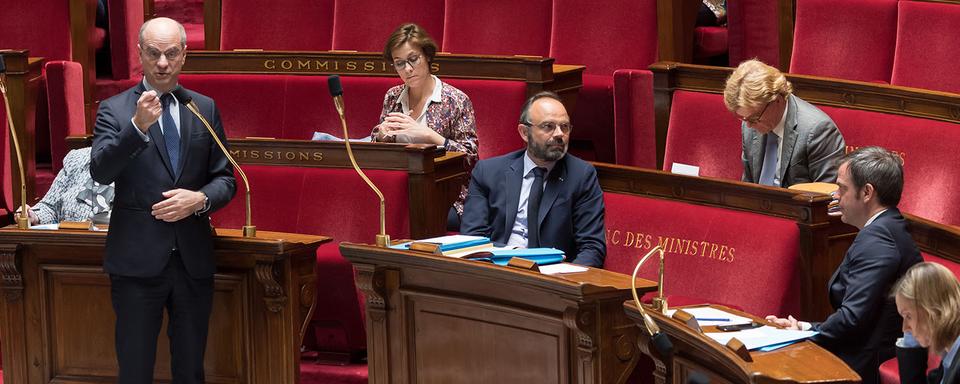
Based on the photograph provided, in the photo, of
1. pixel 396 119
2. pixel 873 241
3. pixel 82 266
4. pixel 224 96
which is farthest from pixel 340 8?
pixel 873 241

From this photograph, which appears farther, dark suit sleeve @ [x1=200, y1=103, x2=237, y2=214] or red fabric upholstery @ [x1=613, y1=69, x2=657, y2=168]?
red fabric upholstery @ [x1=613, y1=69, x2=657, y2=168]

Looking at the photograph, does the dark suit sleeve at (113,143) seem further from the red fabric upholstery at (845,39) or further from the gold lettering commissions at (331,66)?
the red fabric upholstery at (845,39)

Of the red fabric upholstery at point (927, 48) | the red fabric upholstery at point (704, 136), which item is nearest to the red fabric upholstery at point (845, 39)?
the red fabric upholstery at point (927, 48)

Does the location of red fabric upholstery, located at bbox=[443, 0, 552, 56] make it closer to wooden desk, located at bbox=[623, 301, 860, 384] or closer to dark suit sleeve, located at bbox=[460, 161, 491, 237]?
dark suit sleeve, located at bbox=[460, 161, 491, 237]

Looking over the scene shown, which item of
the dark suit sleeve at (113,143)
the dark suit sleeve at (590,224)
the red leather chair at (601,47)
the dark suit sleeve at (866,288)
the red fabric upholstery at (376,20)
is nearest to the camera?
the dark suit sleeve at (866,288)

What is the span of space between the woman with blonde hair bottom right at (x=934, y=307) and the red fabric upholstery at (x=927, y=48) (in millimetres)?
679

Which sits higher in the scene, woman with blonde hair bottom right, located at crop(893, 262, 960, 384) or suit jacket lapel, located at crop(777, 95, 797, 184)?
suit jacket lapel, located at crop(777, 95, 797, 184)

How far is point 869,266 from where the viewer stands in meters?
1.05

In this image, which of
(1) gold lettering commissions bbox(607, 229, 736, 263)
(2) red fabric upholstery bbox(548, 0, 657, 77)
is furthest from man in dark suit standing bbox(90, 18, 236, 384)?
A: (2) red fabric upholstery bbox(548, 0, 657, 77)

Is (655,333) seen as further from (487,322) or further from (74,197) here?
(74,197)

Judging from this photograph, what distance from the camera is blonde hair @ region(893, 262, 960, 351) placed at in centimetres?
91

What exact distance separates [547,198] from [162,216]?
36cm

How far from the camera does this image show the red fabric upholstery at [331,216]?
1.49 m

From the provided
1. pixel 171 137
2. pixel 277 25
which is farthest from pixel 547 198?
pixel 277 25
